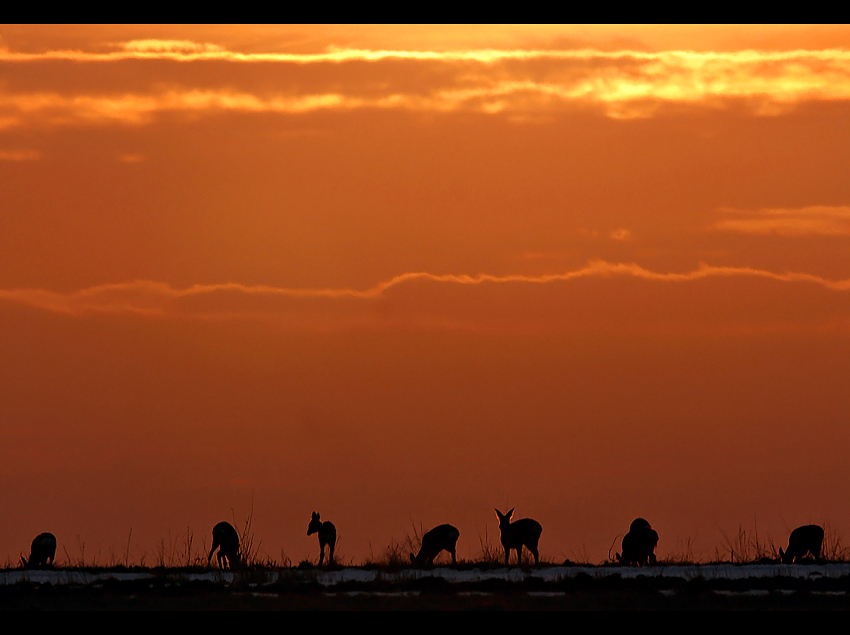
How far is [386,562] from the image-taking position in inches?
1298

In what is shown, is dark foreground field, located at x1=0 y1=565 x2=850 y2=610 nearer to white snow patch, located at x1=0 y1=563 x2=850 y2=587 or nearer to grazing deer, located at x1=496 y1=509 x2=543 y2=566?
white snow patch, located at x1=0 y1=563 x2=850 y2=587

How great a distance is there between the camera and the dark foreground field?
25.8 meters

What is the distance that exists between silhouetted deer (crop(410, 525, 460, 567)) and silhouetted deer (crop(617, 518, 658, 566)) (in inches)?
156

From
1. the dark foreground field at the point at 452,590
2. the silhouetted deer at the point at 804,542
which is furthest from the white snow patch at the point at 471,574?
the silhouetted deer at the point at 804,542

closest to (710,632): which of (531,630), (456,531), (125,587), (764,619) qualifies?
(764,619)

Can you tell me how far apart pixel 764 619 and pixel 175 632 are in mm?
8889

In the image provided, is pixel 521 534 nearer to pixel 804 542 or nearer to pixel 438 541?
pixel 438 541

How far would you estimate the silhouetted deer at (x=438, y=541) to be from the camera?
1384 inches

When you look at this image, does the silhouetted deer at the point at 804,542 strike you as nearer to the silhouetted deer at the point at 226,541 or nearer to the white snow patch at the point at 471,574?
the white snow patch at the point at 471,574

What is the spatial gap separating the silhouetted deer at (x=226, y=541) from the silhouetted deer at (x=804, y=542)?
1268 centimetres

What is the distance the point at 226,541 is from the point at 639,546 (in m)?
9.86

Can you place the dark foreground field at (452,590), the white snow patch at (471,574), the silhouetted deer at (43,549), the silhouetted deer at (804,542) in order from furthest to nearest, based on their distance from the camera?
A: the silhouetted deer at (43,549) < the silhouetted deer at (804,542) < the white snow patch at (471,574) < the dark foreground field at (452,590)

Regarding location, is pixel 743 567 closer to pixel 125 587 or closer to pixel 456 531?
pixel 456 531

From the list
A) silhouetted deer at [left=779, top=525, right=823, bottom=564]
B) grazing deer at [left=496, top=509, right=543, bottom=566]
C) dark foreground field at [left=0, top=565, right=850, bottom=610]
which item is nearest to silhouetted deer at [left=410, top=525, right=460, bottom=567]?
grazing deer at [left=496, top=509, right=543, bottom=566]
